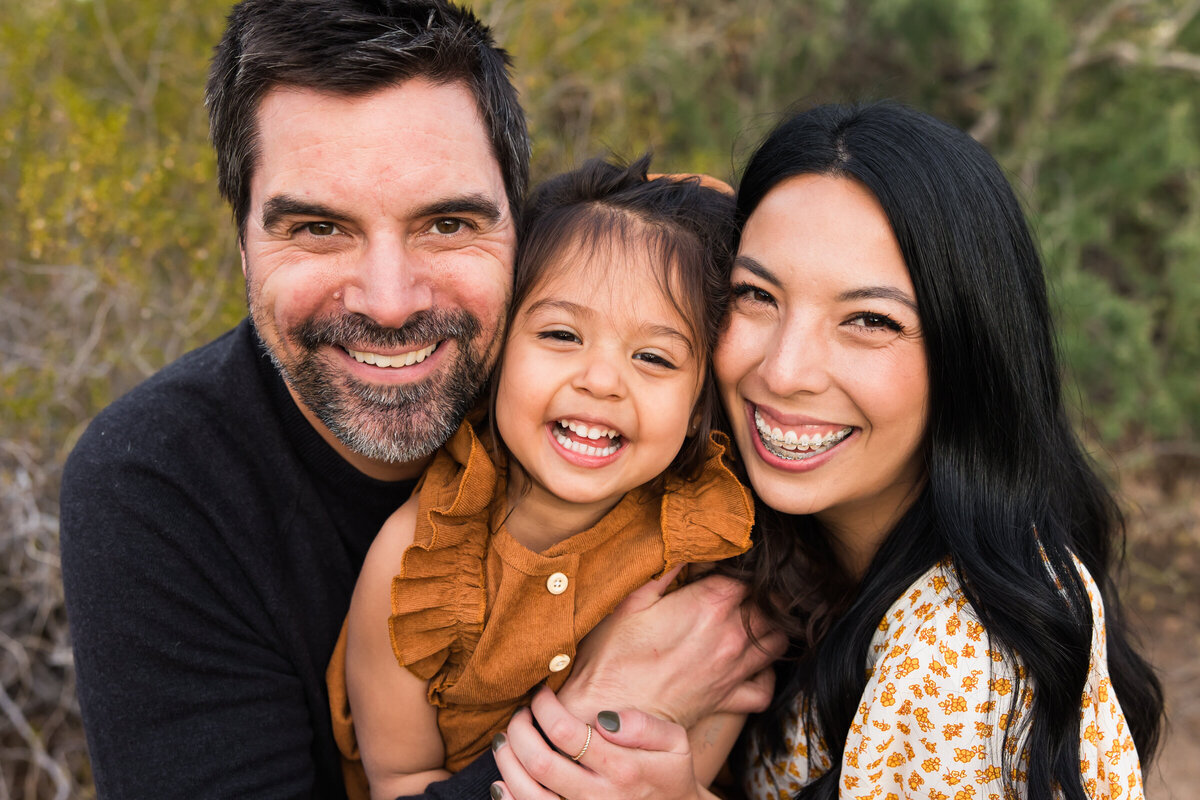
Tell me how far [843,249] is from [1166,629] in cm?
446

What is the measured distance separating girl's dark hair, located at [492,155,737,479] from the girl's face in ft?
0.12

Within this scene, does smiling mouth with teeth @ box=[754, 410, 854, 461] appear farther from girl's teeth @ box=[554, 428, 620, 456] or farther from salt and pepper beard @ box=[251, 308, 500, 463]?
salt and pepper beard @ box=[251, 308, 500, 463]

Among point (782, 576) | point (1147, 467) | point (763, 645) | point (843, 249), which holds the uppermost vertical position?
point (843, 249)

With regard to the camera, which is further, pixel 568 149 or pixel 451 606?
pixel 568 149

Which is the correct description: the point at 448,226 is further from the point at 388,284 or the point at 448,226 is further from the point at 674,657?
the point at 674,657

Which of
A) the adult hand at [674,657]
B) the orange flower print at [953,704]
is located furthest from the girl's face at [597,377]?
the orange flower print at [953,704]

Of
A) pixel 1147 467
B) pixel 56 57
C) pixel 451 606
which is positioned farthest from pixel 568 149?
pixel 1147 467

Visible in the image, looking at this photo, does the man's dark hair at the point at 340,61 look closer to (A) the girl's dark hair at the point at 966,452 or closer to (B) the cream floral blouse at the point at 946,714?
(A) the girl's dark hair at the point at 966,452

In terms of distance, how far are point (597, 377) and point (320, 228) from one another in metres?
0.75

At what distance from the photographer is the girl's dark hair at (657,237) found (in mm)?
2092

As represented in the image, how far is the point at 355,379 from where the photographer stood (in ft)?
7.09

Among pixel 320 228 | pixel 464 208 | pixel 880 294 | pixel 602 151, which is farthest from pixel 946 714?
pixel 602 151

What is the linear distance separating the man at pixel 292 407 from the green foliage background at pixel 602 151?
1.18m

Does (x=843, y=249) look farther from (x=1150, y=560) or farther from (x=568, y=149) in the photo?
(x=1150, y=560)
